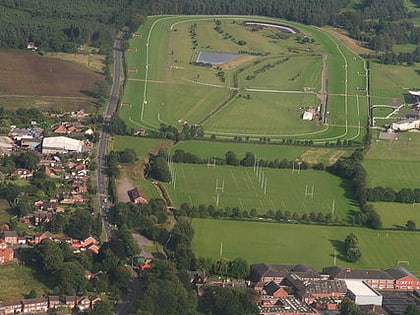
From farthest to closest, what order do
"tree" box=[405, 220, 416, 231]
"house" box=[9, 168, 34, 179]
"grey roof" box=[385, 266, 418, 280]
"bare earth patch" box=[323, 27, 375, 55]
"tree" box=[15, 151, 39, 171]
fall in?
"bare earth patch" box=[323, 27, 375, 55] → "tree" box=[15, 151, 39, 171] → "house" box=[9, 168, 34, 179] → "tree" box=[405, 220, 416, 231] → "grey roof" box=[385, 266, 418, 280]

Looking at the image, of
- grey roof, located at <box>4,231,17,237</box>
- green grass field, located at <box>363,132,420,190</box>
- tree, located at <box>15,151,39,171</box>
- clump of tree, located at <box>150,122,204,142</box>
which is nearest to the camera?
grey roof, located at <box>4,231,17,237</box>

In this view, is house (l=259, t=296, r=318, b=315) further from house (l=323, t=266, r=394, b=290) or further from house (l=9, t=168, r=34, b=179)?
house (l=9, t=168, r=34, b=179)

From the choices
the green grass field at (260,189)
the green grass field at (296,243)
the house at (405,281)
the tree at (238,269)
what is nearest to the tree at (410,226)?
the green grass field at (296,243)

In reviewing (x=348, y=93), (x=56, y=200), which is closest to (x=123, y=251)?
(x=56, y=200)

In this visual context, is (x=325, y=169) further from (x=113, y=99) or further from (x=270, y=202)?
(x=113, y=99)

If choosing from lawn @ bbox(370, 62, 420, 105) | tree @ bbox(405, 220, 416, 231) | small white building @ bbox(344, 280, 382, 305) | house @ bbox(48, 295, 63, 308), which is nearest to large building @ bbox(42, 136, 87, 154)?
tree @ bbox(405, 220, 416, 231)

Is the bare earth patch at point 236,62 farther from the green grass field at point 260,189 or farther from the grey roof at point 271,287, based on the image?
the grey roof at point 271,287
